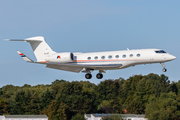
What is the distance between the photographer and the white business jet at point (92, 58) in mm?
37656

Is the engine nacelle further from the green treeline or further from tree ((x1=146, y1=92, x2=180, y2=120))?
tree ((x1=146, y1=92, x2=180, y2=120))

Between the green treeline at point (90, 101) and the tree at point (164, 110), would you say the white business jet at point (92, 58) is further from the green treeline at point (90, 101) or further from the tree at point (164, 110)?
the green treeline at point (90, 101)

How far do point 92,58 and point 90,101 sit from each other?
4933 cm

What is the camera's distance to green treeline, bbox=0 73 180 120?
75.0 meters

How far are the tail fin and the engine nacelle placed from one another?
6.20 ft

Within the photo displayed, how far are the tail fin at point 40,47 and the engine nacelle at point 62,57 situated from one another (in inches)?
74.4

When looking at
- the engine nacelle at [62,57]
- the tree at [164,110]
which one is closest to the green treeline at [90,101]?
the tree at [164,110]

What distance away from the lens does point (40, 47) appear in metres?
43.7

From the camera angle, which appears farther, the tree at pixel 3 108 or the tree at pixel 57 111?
the tree at pixel 3 108

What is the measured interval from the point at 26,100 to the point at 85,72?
49.5 meters

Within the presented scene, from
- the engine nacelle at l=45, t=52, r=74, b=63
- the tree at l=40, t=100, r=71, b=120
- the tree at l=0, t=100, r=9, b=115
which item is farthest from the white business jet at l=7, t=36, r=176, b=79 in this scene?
the tree at l=0, t=100, r=9, b=115

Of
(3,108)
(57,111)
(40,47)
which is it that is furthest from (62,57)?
(3,108)

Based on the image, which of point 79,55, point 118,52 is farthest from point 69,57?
point 118,52

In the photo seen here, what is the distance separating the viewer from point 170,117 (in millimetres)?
69062
